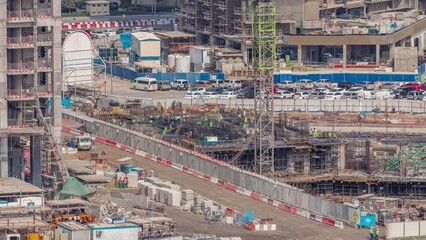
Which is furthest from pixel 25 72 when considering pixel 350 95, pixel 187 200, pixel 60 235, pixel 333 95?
pixel 350 95

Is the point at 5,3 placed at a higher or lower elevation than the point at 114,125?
higher

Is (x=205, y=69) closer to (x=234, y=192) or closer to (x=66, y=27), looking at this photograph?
(x=66, y=27)

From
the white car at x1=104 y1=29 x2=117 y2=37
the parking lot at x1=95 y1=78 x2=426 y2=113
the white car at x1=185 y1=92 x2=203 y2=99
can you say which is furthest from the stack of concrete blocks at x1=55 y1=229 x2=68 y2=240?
the white car at x1=104 y1=29 x2=117 y2=37

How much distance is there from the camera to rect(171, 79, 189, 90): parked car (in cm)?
15150

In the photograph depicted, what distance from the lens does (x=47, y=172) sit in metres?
102

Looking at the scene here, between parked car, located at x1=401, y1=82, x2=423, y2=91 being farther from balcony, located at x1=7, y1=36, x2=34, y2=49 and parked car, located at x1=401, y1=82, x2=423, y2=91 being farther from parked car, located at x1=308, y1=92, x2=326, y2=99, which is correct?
balcony, located at x1=7, y1=36, x2=34, y2=49

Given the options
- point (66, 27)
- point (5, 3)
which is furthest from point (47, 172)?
point (66, 27)

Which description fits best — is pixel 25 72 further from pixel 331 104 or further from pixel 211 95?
pixel 211 95

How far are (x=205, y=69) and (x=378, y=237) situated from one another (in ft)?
223

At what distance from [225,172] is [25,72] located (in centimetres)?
1343

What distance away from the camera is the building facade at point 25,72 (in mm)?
100562

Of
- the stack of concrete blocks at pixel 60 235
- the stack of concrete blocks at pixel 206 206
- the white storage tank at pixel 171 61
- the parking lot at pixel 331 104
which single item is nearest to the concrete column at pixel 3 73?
the stack of concrete blocks at pixel 206 206

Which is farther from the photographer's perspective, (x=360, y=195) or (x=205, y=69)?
(x=205, y=69)

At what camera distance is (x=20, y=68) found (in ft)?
332
